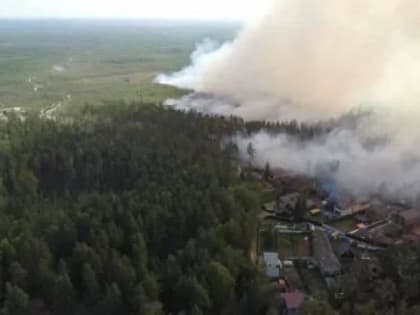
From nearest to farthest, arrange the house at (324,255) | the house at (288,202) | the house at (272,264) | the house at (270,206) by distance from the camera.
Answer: the house at (272,264)
the house at (324,255)
the house at (288,202)
the house at (270,206)

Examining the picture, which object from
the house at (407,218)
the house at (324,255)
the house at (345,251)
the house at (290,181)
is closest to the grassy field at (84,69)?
the house at (290,181)

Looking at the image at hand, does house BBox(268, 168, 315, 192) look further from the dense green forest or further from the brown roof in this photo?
the brown roof

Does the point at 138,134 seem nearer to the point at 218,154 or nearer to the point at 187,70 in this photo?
the point at 218,154

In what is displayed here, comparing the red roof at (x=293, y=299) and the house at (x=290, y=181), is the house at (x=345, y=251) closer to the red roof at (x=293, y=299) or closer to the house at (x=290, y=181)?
the red roof at (x=293, y=299)

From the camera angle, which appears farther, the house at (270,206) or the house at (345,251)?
the house at (270,206)

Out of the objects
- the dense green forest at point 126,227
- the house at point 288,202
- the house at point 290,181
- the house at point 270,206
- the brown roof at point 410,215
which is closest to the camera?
the dense green forest at point 126,227

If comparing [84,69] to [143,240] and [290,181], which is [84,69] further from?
[143,240]

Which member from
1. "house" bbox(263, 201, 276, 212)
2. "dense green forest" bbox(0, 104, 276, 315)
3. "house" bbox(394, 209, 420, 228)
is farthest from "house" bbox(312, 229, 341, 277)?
"house" bbox(394, 209, 420, 228)

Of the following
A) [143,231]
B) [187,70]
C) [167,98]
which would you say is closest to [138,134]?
[143,231]

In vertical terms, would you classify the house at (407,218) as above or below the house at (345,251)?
above
